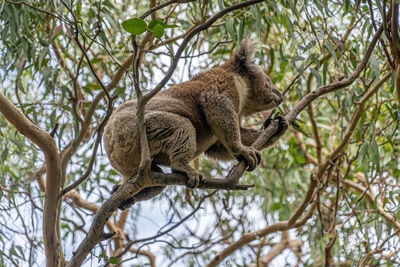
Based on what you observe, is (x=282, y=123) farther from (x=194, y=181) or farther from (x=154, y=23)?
(x=154, y=23)

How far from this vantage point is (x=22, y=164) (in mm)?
4609

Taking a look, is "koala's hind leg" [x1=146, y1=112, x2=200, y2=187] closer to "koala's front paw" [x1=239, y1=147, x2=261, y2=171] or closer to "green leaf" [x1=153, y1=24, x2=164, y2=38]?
"koala's front paw" [x1=239, y1=147, x2=261, y2=171]

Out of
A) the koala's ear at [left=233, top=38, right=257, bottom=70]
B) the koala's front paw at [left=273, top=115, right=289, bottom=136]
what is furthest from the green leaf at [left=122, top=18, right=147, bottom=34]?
the koala's ear at [left=233, top=38, right=257, bottom=70]

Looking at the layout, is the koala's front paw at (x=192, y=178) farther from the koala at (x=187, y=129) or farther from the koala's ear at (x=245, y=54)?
the koala's ear at (x=245, y=54)

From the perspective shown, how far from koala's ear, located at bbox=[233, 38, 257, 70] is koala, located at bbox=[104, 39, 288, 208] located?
0.14m

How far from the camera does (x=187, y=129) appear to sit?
272 centimetres

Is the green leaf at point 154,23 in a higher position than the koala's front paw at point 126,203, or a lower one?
higher

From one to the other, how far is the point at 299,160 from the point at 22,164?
10.3 ft

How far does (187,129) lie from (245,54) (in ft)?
3.45

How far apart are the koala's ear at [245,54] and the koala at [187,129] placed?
0.14 meters

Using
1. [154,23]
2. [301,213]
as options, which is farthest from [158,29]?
[301,213]

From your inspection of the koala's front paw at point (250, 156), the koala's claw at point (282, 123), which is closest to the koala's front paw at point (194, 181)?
the koala's front paw at point (250, 156)

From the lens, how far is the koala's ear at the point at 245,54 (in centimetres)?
349

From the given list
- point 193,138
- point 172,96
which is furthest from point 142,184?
point 172,96
